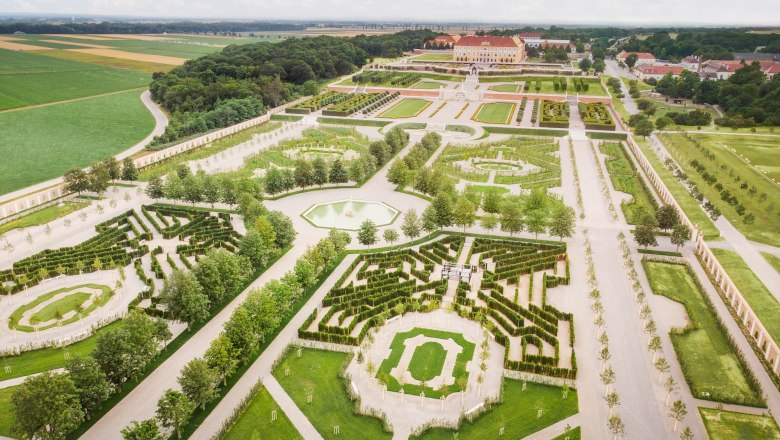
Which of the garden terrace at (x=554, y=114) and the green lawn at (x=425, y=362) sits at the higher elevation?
the garden terrace at (x=554, y=114)

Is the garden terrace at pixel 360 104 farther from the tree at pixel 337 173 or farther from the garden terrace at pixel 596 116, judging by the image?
the garden terrace at pixel 596 116

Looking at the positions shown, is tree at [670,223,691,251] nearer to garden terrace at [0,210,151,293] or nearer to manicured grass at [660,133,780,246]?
manicured grass at [660,133,780,246]

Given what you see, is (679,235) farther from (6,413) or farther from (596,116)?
(596,116)

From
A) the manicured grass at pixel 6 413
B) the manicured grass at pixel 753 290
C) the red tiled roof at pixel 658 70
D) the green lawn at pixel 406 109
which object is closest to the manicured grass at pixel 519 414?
the manicured grass at pixel 753 290

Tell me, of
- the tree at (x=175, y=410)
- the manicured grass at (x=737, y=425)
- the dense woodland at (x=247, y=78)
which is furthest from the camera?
Result: the dense woodland at (x=247, y=78)

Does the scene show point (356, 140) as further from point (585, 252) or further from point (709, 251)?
point (709, 251)

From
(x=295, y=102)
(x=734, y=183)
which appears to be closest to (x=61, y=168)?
(x=295, y=102)

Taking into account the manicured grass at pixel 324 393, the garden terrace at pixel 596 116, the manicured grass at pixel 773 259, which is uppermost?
the garden terrace at pixel 596 116

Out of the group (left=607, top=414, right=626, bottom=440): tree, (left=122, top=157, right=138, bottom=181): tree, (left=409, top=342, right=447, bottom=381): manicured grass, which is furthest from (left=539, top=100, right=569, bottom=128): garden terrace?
(left=607, top=414, right=626, bottom=440): tree
